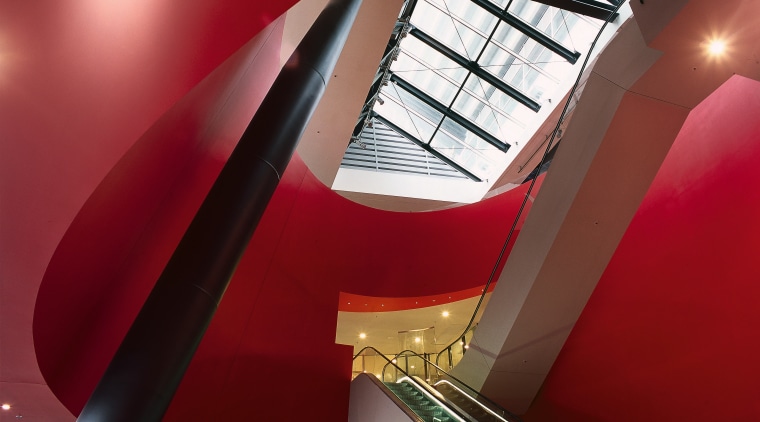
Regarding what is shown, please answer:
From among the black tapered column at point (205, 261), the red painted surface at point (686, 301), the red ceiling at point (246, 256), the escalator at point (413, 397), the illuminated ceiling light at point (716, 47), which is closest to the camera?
the black tapered column at point (205, 261)

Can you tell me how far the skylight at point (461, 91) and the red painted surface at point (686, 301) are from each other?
4.16 metres

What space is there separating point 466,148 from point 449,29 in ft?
12.5

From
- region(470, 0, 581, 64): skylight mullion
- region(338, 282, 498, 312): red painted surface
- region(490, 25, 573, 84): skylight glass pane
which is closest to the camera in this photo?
region(470, 0, 581, 64): skylight mullion

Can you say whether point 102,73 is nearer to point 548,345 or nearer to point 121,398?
point 121,398

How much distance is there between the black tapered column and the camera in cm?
346

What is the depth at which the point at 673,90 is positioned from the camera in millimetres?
6273

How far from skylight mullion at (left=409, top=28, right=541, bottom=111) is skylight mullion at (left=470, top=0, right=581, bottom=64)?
1448 millimetres

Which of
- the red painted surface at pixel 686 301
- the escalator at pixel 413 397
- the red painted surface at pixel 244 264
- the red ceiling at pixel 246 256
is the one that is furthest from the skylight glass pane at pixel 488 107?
the escalator at pixel 413 397

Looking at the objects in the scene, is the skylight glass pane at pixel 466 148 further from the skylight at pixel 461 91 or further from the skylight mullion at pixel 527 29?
the skylight mullion at pixel 527 29

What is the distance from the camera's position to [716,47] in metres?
5.74

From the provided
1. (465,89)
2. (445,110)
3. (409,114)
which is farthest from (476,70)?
(409,114)

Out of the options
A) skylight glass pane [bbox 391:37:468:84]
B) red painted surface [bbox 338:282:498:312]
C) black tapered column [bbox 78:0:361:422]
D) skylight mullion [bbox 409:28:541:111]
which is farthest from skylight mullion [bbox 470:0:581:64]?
black tapered column [bbox 78:0:361:422]

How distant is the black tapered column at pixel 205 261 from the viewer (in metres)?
3.46

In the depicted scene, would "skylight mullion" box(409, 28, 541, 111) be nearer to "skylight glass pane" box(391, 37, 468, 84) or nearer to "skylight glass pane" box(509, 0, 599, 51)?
"skylight glass pane" box(391, 37, 468, 84)
